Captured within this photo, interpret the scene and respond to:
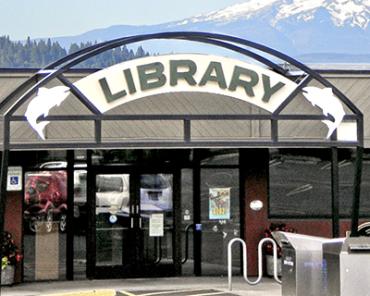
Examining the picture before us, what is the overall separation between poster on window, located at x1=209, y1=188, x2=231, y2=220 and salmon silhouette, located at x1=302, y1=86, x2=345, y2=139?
3.43 m

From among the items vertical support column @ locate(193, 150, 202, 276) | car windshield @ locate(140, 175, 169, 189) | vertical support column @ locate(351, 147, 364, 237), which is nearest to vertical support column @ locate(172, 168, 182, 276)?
car windshield @ locate(140, 175, 169, 189)

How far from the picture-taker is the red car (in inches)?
660

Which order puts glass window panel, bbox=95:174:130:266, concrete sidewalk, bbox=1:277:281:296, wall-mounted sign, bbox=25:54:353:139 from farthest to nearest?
glass window panel, bbox=95:174:130:266 < concrete sidewalk, bbox=1:277:281:296 < wall-mounted sign, bbox=25:54:353:139

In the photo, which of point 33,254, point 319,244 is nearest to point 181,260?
point 33,254

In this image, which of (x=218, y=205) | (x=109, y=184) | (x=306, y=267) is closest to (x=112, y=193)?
(x=109, y=184)

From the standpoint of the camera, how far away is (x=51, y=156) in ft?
55.4

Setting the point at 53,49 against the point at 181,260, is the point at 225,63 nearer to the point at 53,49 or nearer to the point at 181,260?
the point at 181,260

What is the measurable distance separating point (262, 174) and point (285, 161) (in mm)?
580

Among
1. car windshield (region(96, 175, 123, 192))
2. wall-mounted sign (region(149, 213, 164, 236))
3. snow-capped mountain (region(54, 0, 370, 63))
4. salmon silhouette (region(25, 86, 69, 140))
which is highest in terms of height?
snow-capped mountain (region(54, 0, 370, 63))

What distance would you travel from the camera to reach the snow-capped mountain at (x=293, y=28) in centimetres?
3781

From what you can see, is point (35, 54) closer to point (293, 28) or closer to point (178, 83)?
point (293, 28)

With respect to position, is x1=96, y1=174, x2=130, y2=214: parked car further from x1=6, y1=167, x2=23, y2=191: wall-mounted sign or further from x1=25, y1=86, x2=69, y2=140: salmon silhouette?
x1=25, y1=86, x2=69, y2=140: salmon silhouette

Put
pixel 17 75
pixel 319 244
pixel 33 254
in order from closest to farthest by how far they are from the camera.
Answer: pixel 319 244 → pixel 17 75 → pixel 33 254

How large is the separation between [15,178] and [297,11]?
30.2m
